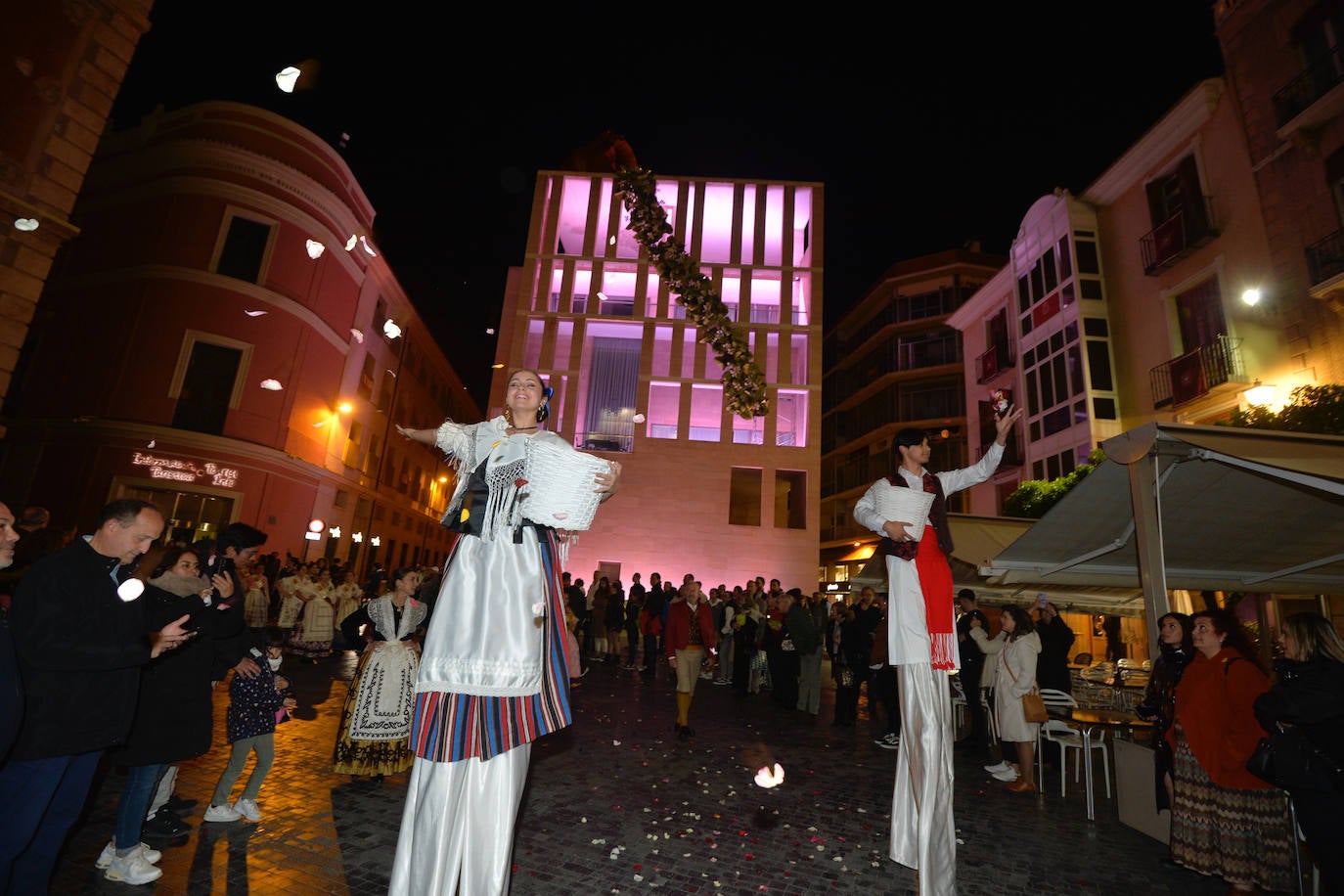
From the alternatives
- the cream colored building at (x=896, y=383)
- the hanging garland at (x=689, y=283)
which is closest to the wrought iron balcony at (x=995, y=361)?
the cream colored building at (x=896, y=383)

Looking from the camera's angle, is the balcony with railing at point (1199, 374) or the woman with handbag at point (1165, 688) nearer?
the woman with handbag at point (1165, 688)

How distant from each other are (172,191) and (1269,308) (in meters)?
29.2

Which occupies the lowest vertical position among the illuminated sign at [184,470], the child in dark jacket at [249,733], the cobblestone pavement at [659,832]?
the cobblestone pavement at [659,832]

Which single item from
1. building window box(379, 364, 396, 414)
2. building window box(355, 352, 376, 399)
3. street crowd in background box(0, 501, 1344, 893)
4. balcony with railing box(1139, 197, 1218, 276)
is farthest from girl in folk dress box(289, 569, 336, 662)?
balcony with railing box(1139, 197, 1218, 276)

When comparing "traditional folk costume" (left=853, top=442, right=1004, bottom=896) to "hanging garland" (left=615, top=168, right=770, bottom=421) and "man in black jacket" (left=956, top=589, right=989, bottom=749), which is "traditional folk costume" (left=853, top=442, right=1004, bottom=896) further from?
"hanging garland" (left=615, top=168, right=770, bottom=421)

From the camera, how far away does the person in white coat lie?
349 centimetres

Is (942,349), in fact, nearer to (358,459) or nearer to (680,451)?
(680,451)

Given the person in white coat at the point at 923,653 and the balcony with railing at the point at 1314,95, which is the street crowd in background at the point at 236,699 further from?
the balcony with railing at the point at 1314,95

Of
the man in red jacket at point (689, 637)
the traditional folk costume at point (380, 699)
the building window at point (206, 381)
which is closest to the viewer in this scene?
the traditional folk costume at point (380, 699)

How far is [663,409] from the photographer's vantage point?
26.1m

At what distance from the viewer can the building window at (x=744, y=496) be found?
2502 centimetres

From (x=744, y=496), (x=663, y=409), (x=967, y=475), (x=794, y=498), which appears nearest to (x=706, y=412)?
(x=663, y=409)

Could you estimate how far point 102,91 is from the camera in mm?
10695

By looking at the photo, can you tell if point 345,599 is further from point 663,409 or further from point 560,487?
point 663,409
